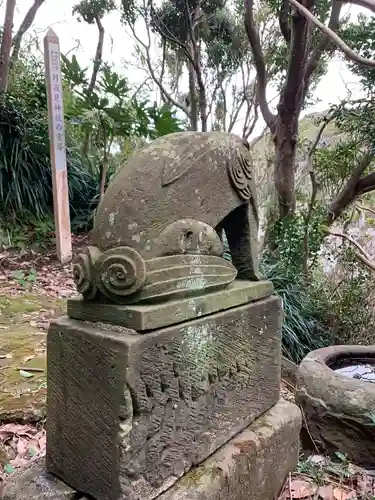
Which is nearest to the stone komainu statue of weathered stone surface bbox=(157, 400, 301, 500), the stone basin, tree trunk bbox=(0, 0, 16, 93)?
weathered stone surface bbox=(157, 400, 301, 500)

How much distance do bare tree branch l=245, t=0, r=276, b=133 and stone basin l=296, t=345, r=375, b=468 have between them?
3.70 metres

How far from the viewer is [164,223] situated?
1.31 m

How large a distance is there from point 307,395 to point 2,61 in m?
5.12

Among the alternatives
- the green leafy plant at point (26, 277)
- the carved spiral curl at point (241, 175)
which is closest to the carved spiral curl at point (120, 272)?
the carved spiral curl at point (241, 175)

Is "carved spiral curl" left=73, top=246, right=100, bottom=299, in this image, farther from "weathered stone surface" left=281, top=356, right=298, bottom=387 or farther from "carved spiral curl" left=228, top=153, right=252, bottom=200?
"weathered stone surface" left=281, top=356, right=298, bottom=387

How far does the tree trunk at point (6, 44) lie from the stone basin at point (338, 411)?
4878 mm

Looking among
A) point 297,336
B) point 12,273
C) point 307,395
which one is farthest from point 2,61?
point 307,395

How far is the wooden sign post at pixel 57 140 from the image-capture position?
4.43 m

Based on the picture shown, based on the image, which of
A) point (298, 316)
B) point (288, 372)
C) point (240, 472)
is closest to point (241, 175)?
point (240, 472)

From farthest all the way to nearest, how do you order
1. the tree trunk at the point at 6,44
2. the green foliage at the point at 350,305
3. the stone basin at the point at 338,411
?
the tree trunk at the point at 6,44, the green foliage at the point at 350,305, the stone basin at the point at 338,411

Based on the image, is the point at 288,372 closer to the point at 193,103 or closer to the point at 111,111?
the point at 111,111

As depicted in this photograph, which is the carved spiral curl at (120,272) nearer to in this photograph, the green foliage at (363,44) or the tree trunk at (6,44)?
the green foliage at (363,44)

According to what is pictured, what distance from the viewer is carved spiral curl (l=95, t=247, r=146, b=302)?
116 centimetres

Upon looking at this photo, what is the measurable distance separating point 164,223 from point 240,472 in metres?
0.87
